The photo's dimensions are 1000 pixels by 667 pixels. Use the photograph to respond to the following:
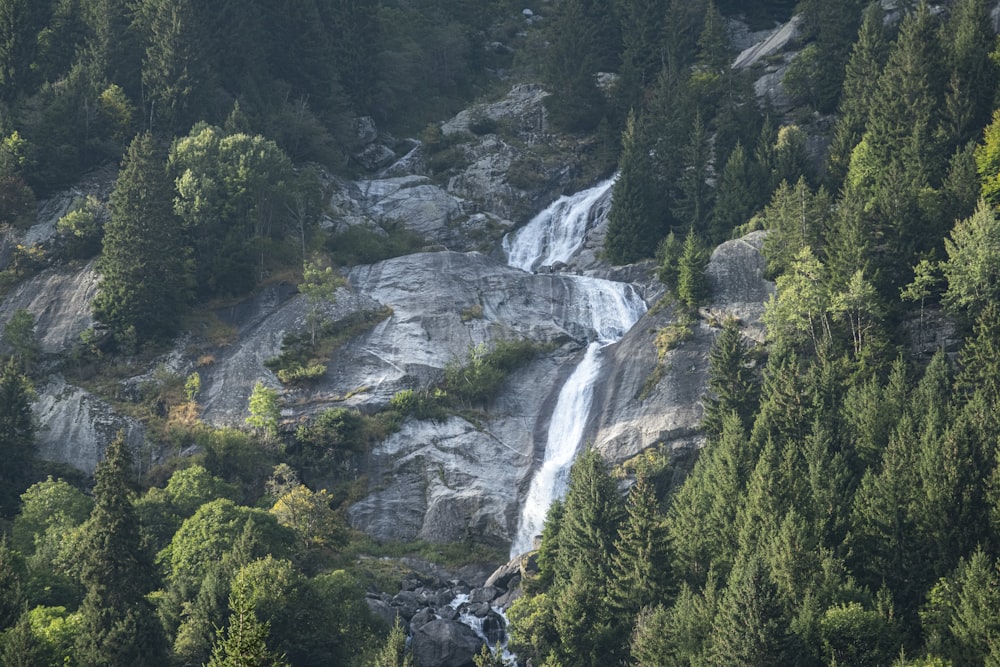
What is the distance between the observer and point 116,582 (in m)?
67.2

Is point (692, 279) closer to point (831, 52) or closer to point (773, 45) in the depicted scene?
point (831, 52)

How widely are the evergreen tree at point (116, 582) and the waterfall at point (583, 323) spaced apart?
24798mm

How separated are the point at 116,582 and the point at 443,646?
1687 cm

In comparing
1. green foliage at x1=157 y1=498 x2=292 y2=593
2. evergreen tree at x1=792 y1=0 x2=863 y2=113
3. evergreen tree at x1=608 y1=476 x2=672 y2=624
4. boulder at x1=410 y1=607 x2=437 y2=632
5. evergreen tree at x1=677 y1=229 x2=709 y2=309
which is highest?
evergreen tree at x1=792 y1=0 x2=863 y2=113

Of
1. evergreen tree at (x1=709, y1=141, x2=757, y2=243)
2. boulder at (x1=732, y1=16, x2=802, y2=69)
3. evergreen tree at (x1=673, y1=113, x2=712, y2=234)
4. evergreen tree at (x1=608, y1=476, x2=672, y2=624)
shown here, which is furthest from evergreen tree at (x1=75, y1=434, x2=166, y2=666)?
boulder at (x1=732, y1=16, x2=802, y2=69)

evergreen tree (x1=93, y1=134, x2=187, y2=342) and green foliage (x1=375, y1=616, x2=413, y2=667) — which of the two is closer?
green foliage (x1=375, y1=616, x2=413, y2=667)

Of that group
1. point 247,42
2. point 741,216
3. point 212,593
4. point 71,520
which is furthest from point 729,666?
point 247,42

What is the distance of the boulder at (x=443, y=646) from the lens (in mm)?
69000

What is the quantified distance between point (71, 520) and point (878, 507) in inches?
1751

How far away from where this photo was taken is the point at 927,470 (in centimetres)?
6750

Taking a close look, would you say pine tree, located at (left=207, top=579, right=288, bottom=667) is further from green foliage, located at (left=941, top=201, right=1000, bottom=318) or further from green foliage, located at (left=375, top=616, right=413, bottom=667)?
green foliage, located at (left=941, top=201, right=1000, bottom=318)

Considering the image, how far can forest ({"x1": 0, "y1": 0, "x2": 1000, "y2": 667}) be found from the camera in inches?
2581

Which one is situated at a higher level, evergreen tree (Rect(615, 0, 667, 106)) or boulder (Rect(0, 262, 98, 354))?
evergreen tree (Rect(615, 0, 667, 106))

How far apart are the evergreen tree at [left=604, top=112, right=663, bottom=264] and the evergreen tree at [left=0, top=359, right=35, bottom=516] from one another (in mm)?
45813
